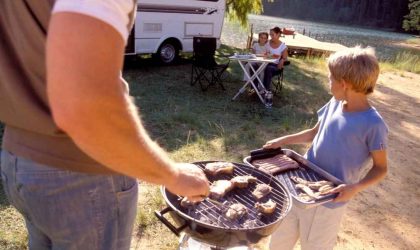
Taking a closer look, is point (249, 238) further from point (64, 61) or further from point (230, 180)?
point (64, 61)

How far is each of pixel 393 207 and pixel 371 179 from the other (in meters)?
2.33

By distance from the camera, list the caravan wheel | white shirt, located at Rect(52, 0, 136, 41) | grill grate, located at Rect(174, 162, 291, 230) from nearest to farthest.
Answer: white shirt, located at Rect(52, 0, 136, 41) < grill grate, located at Rect(174, 162, 291, 230) < the caravan wheel

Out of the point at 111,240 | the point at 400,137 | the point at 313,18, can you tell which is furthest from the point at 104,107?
the point at 313,18

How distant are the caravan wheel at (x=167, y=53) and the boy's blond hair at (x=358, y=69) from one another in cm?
774

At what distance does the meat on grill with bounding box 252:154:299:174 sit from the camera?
7.00 feet

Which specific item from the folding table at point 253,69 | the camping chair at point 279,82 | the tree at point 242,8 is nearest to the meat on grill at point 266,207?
the folding table at point 253,69

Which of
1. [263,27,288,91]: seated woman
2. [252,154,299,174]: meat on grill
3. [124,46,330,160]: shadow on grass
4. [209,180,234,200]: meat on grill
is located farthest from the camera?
[263,27,288,91]: seated woman

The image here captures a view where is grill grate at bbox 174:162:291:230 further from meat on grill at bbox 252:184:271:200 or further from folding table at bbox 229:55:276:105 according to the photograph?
folding table at bbox 229:55:276:105

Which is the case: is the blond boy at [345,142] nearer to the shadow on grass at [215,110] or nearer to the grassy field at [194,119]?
the grassy field at [194,119]

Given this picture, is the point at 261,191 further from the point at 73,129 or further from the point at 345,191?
the point at 73,129

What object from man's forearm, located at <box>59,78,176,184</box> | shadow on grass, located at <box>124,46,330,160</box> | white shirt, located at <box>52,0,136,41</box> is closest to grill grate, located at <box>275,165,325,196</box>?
man's forearm, located at <box>59,78,176,184</box>

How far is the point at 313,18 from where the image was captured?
6575cm

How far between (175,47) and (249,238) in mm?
8505

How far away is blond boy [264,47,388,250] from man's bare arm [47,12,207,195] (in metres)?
1.31
